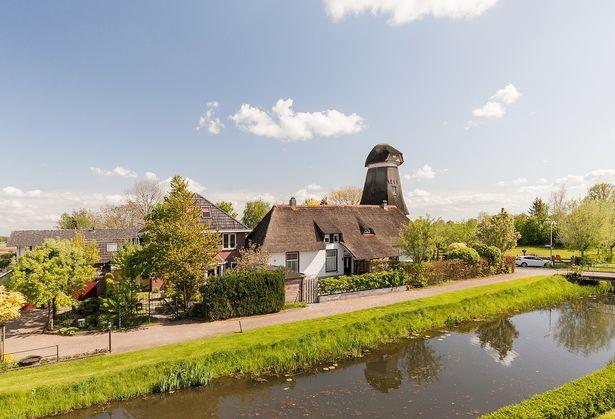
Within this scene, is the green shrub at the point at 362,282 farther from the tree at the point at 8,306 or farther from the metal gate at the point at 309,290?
the tree at the point at 8,306

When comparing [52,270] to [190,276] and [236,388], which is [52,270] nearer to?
[190,276]

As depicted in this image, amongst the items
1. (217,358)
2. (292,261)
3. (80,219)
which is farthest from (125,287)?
(80,219)

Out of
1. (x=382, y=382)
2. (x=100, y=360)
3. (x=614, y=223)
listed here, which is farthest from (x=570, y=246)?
(x=100, y=360)

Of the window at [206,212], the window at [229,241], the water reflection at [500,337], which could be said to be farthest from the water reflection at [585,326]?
the window at [206,212]

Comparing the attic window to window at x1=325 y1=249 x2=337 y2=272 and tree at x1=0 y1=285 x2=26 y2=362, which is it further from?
Answer: tree at x1=0 y1=285 x2=26 y2=362

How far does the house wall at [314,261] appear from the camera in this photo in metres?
27.2

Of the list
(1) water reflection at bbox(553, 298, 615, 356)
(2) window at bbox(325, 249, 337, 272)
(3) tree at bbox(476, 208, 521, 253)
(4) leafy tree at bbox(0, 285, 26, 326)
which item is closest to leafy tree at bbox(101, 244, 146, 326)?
(4) leafy tree at bbox(0, 285, 26, 326)

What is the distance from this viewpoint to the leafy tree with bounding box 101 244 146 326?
61.9 ft

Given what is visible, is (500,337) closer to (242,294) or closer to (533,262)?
(242,294)

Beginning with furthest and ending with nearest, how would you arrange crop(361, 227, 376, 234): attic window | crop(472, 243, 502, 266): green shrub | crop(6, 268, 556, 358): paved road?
1. crop(472, 243, 502, 266): green shrub
2. crop(361, 227, 376, 234): attic window
3. crop(6, 268, 556, 358): paved road

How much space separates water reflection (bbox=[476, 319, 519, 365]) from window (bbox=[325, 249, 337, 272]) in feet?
41.1

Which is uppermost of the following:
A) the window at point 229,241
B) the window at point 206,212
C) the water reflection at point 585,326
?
the window at point 206,212

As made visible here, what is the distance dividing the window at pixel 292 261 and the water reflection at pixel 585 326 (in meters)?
17.1

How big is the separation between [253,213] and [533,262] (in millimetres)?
43921
